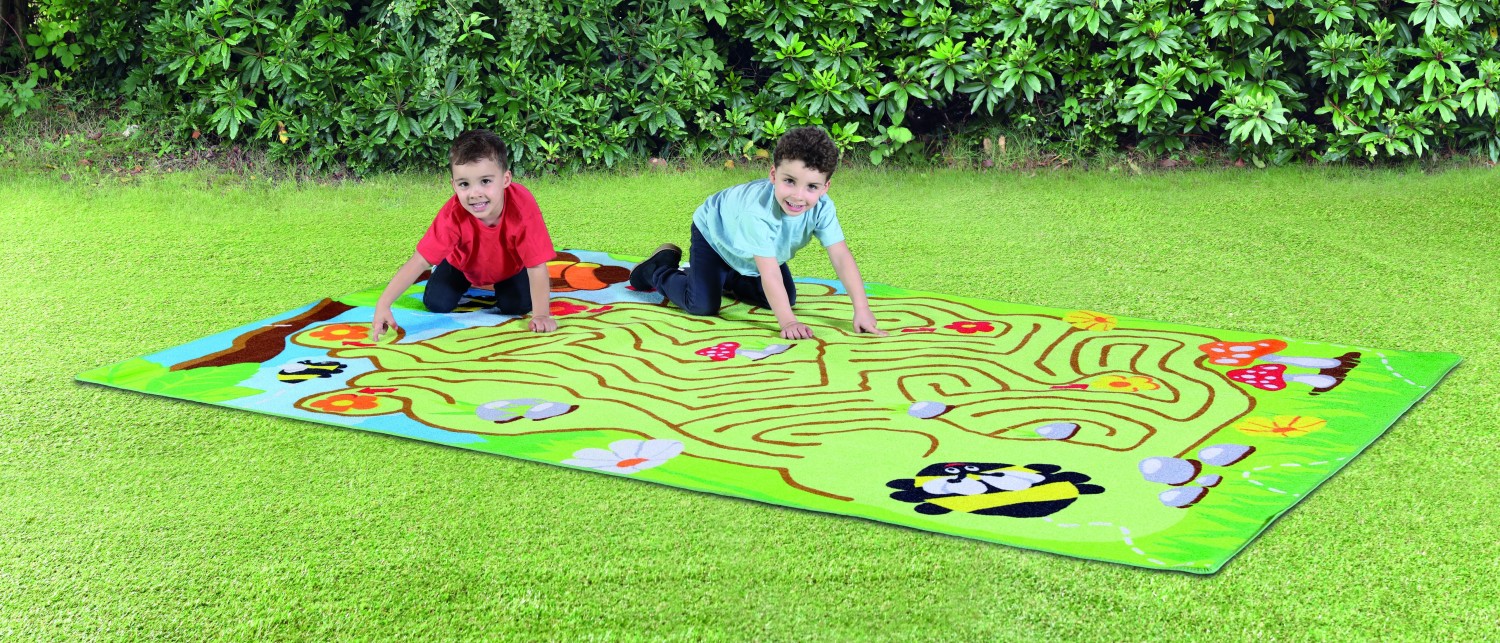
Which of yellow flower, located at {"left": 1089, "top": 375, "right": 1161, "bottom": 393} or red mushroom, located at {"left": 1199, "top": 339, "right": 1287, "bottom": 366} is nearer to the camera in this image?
yellow flower, located at {"left": 1089, "top": 375, "right": 1161, "bottom": 393}

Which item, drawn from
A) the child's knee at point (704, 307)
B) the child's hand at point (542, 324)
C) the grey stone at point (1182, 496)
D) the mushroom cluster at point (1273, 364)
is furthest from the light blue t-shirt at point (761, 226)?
the grey stone at point (1182, 496)

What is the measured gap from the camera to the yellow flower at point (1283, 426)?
3.27 m

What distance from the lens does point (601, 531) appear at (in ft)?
8.95

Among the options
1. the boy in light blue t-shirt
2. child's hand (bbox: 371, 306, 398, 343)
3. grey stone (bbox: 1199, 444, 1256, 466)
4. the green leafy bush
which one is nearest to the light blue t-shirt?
the boy in light blue t-shirt

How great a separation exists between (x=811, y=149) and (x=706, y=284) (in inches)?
30.9

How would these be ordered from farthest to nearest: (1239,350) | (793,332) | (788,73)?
1. (788,73)
2. (793,332)
3. (1239,350)

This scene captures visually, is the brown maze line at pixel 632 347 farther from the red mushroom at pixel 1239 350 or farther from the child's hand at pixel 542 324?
the red mushroom at pixel 1239 350

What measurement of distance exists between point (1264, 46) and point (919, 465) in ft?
16.5

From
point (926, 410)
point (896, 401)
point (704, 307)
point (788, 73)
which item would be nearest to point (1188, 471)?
point (926, 410)

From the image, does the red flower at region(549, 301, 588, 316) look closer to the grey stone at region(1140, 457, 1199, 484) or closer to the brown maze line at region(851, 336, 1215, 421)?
the brown maze line at region(851, 336, 1215, 421)

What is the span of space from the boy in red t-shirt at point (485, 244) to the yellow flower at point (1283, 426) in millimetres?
2309

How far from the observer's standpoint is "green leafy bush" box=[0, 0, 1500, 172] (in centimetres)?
678

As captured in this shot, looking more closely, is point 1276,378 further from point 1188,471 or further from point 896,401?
point 896,401

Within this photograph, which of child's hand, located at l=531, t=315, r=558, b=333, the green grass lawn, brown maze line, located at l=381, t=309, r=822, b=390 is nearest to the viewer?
the green grass lawn
